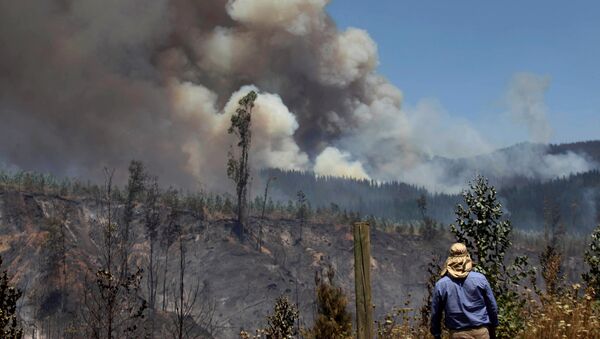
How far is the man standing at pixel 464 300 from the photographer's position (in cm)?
594

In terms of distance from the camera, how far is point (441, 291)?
238 inches

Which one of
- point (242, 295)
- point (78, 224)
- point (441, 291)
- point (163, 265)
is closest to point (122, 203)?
point (78, 224)

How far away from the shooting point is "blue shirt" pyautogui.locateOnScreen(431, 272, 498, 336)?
5941mm

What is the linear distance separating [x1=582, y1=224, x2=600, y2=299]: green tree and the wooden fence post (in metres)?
6.41

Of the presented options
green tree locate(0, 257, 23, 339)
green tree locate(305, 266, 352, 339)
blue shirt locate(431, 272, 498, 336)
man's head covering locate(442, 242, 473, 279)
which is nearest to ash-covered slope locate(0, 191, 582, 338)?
green tree locate(0, 257, 23, 339)

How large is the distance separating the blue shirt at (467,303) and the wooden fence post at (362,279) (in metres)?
0.72

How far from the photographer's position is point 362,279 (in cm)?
570

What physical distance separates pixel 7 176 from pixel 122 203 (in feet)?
92.0

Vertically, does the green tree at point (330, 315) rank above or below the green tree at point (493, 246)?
below

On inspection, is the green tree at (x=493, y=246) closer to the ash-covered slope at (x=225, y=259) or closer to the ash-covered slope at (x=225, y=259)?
the ash-covered slope at (x=225, y=259)

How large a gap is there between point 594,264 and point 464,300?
23.3 ft

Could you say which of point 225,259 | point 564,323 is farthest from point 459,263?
point 225,259

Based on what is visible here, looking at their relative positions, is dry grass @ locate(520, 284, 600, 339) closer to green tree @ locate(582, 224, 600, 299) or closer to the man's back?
the man's back

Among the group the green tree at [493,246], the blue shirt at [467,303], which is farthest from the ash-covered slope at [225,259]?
the blue shirt at [467,303]
